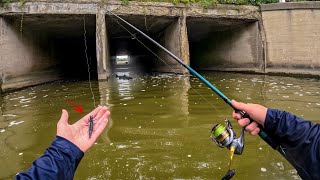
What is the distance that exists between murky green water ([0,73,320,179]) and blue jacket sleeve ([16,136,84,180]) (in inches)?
70.4

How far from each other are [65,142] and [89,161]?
7.33ft

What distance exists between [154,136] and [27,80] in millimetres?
9284

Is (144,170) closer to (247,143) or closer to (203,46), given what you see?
(247,143)

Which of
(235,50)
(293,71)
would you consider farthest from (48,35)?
(293,71)

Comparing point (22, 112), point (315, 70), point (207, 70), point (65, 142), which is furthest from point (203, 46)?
point (65, 142)

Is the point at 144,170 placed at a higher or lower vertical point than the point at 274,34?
lower

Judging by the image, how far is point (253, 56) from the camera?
1523 centimetres

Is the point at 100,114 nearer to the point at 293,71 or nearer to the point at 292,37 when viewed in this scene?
the point at 293,71

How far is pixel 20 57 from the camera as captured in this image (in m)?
12.5

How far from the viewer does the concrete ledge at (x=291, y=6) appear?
43.3ft

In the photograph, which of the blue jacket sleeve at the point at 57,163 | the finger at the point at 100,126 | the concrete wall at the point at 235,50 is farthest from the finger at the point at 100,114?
the concrete wall at the point at 235,50

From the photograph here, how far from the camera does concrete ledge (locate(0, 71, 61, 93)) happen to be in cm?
1152

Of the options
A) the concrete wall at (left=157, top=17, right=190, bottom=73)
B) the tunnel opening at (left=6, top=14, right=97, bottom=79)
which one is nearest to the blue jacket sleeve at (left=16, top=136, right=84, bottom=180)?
the tunnel opening at (left=6, top=14, right=97, bottom=79)

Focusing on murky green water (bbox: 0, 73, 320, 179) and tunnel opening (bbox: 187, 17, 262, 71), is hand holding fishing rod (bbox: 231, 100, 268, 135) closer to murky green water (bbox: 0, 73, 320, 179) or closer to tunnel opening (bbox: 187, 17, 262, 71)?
murky green water (bbox: 0, 73, 320, 179)
